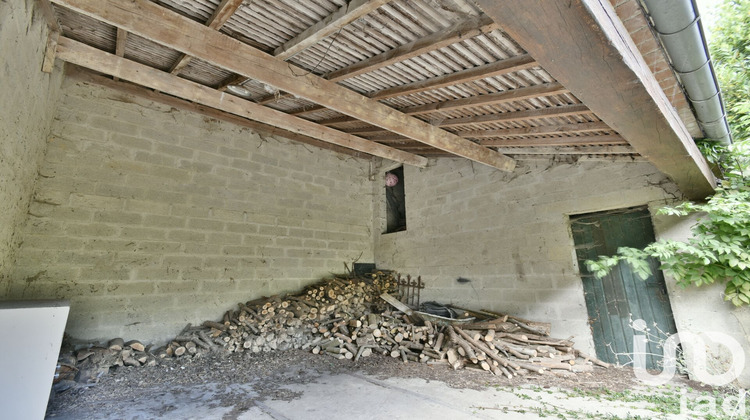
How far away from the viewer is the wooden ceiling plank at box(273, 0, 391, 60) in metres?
2.11

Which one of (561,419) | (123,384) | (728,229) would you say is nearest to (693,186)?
(728,229)

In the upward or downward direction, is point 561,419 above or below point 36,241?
below

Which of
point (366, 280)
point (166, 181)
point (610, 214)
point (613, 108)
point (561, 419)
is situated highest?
point (166, 181)

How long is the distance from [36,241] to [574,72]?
207 inches

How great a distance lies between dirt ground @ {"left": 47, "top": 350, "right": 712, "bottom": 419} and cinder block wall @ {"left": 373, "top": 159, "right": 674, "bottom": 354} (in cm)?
86

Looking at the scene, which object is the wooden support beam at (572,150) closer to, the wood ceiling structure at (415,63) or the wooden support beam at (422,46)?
the wood ceiling structure at (415,63)

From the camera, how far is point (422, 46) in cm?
239

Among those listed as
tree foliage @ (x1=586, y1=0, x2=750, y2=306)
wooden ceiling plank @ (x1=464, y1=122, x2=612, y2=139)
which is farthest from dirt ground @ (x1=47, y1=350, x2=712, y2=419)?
wooden ceiling plank @ (x1=464, y1=122, x2=612, y2=139)

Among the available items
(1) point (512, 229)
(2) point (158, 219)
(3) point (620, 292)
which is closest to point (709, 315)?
(3) point (620, 292)

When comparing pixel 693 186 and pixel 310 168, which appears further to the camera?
pixel 310 168

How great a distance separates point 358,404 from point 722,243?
3456 millimetres

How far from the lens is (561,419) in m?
2.48

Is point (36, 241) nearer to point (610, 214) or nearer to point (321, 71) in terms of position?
point (321, 71)

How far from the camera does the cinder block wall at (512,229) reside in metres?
3.92
